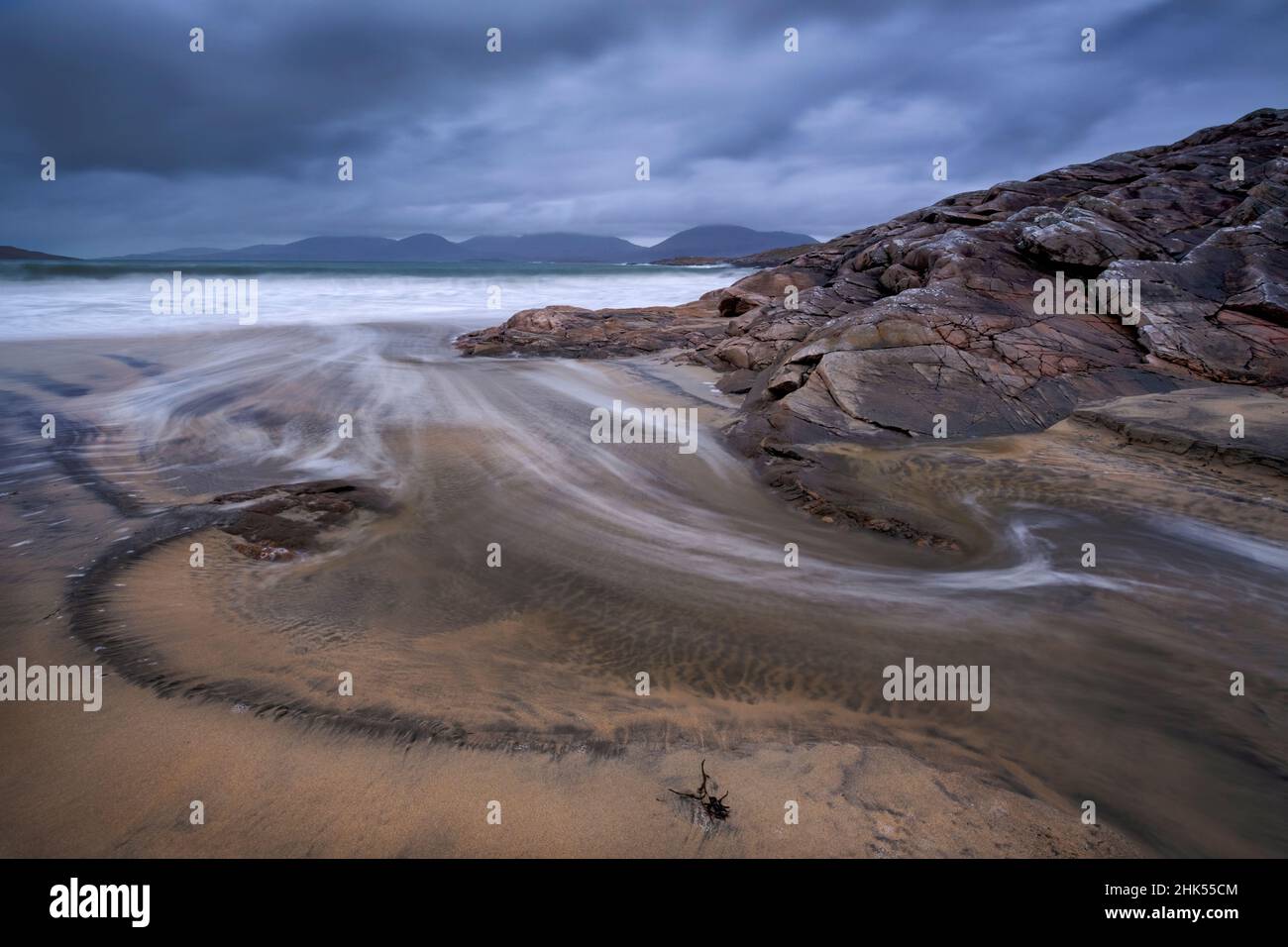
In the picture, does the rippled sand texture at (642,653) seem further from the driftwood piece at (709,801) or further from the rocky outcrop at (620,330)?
the rocky outcrop at (620,330)

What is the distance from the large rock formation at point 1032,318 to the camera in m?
9.27

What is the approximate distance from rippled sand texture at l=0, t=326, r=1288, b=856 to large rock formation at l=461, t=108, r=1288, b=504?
124cm

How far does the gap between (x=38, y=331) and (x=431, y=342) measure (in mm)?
13390

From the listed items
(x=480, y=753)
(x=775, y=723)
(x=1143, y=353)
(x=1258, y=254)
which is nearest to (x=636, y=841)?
(x=480, y=753)

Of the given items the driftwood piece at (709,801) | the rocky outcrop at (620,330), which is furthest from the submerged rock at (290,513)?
the rocky outcrop at (620,330)

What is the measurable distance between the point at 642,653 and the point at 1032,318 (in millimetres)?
10063

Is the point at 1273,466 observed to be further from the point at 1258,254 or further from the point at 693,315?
the point at 693,315

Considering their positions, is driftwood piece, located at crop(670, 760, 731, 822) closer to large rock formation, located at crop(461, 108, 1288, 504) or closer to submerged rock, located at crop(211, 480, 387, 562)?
submerged rock, located at crop(211, 480, 387, 562)

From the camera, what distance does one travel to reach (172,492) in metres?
6.99

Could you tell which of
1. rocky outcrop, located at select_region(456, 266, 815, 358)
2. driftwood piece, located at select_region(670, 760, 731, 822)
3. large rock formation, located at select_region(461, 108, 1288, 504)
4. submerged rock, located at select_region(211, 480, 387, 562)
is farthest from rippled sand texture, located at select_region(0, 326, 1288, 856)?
rocky outcrop, located at select_region(456, 266, 815, 358)

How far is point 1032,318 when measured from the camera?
1090cm

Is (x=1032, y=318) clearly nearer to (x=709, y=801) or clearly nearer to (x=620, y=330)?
(x=709, y=801)

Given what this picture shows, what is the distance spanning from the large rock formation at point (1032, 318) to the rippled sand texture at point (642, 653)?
124cm

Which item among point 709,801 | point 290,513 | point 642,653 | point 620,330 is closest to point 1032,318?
point 642,653
